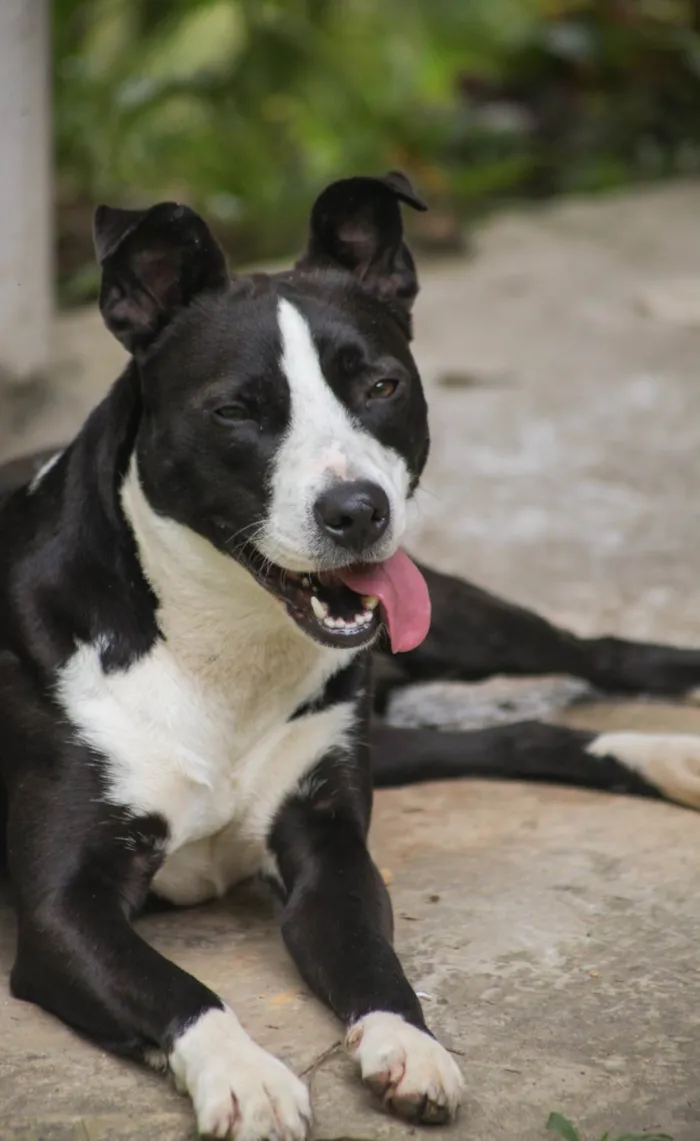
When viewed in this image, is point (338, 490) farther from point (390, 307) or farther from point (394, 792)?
point (394, 792)

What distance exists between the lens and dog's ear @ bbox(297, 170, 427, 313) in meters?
3.46

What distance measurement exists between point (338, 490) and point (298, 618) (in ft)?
0.94

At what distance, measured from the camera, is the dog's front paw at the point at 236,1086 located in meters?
2.60

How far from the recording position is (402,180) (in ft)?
11.3

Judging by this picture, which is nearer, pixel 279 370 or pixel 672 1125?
pixel 672 1125

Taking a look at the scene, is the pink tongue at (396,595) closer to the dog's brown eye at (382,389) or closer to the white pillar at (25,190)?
the dog's brown eye at (382,389)

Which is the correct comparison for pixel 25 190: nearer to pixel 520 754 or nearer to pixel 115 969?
pixel 520 754

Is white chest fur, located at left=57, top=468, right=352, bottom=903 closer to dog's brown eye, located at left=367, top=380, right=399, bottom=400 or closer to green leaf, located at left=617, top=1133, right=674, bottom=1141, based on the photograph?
dog's brown eye, located at left=367, top=380, right=399, bottom=400

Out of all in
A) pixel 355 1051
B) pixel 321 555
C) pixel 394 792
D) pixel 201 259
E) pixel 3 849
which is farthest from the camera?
pixel 394 792

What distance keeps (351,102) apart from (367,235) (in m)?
6.33

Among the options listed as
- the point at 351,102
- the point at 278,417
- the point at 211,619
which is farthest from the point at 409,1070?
the point at 351,102

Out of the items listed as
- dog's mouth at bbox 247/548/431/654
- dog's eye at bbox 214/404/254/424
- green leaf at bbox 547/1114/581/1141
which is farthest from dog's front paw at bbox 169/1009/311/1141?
dog's eye at bbox 214/404/254/424

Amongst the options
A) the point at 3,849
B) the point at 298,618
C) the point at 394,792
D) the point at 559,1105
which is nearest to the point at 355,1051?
the point at 559,1105

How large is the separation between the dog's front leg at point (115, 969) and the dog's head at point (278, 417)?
0.53m
